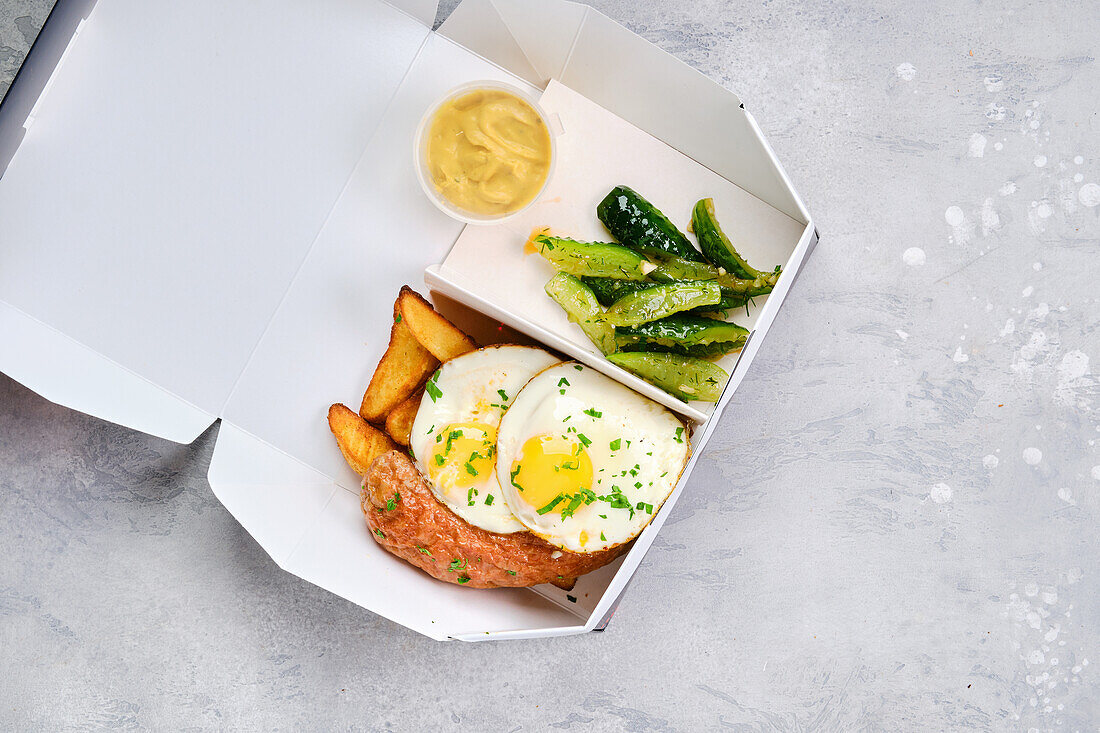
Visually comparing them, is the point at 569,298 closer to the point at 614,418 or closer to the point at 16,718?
the point at 614,418

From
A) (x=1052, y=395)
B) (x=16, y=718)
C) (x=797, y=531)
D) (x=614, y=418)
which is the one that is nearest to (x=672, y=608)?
(x=797, y=531)

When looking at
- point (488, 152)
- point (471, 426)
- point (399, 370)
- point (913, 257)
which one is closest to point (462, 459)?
point (471, 426)

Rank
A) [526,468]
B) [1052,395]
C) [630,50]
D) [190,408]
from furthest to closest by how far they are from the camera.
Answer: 1. [1052,395]
2. [190,408]
3. [630,50]
4. [526,468]

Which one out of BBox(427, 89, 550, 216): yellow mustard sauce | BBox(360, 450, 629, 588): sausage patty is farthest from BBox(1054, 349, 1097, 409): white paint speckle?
BBox(427, 89, 550, 216): yellow mustard sauce

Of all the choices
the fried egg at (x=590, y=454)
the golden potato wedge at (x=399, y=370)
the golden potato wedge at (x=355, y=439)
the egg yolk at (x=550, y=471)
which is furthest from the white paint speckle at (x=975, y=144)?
the golden potato wedge at (x=355, y=439)

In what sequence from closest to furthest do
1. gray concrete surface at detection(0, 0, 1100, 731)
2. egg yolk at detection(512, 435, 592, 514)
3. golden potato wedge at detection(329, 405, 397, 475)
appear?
egg yolk at detection(512, 435, 592, 514)
golden potato wedge at detection(329, 405, 397, 475)
gray concrete surface at detection(0, 0, 1100, 731)

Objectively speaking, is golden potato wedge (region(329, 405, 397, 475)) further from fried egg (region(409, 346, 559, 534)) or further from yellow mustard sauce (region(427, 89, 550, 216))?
yellow mustard sauce (region(427, 89, 550, 216))
